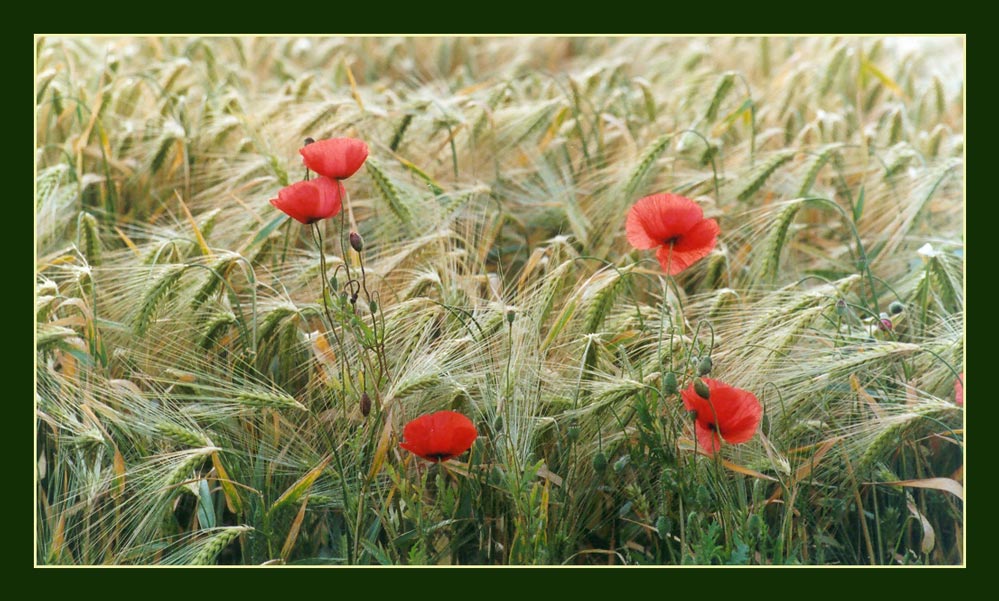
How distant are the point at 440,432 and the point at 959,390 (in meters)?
0.86

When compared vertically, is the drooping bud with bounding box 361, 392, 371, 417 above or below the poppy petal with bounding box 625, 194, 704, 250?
below

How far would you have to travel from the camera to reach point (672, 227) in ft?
5.05

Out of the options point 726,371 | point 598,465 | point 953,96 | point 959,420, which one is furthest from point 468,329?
point 953,96

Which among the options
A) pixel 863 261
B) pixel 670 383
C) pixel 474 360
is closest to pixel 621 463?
pixel 670 383

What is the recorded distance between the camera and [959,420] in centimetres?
166

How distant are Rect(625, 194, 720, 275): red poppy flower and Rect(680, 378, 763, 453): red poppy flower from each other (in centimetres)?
21

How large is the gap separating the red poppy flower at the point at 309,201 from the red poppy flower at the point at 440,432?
328mm

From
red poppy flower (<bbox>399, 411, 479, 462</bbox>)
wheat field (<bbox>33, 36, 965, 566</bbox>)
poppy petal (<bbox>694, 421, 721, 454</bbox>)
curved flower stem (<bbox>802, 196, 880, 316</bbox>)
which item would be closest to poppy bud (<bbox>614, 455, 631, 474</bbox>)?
wheat field (<bbox>33, 36, 965, 566</bbox>)

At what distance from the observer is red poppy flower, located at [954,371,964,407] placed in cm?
166

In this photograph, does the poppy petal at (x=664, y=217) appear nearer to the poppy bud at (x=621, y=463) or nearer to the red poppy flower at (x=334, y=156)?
the poppy bud at (x=621, y=463)

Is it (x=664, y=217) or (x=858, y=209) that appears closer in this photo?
(x=664, y=217)

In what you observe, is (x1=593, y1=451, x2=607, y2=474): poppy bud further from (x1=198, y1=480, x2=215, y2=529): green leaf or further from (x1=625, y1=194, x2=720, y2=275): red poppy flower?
(x1=198, y1=480, x2=215, y2=529): green leaf

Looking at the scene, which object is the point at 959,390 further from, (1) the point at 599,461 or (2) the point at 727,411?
Answer: (1) the point at 599,461

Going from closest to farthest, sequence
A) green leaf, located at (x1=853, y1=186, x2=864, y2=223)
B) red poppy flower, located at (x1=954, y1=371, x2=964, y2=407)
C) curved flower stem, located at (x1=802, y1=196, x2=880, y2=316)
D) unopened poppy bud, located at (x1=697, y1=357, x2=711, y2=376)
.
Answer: unopened poppy bud, located at (x1=697, y1=357, x2=711, y2=376) < red poppy flower, located at (x1=954, y1=371, x2=964, y2=407) < curved flower stem, located at (x1=802, y1=196, x2=880, y2=316) < green leaf, located at (x1=853, y1=186, x2=864, y2=223)
